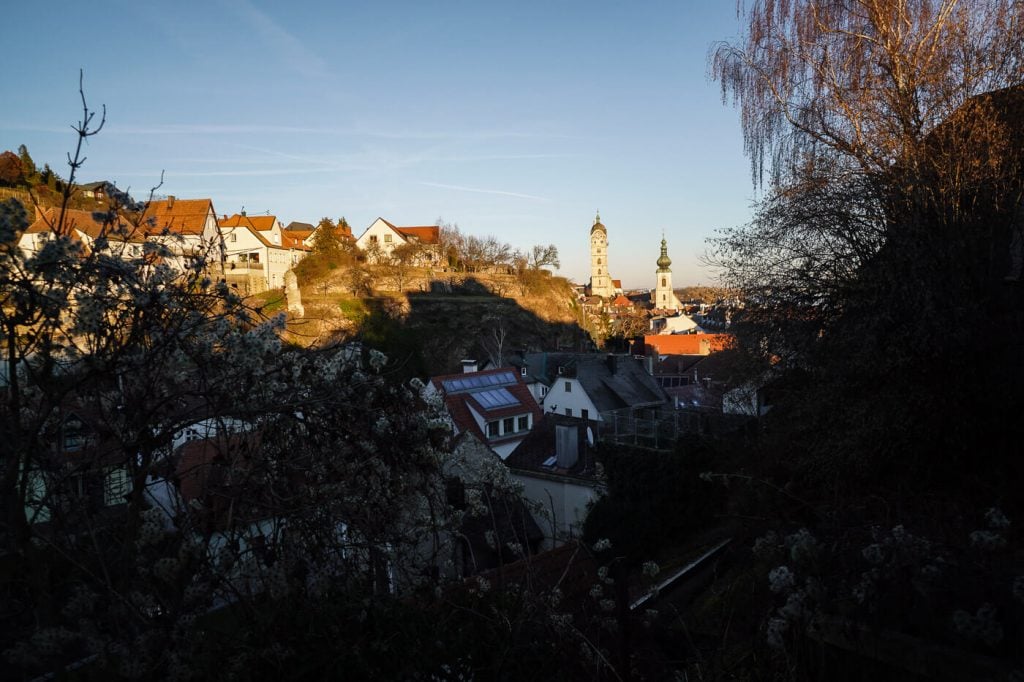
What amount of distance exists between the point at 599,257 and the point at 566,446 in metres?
89.7

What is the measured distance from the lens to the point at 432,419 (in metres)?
4.36

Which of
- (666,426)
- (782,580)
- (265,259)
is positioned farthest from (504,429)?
(265,259)

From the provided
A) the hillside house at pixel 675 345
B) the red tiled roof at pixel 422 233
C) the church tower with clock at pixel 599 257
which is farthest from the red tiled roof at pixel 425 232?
the church tower with clock at pixel 599 257

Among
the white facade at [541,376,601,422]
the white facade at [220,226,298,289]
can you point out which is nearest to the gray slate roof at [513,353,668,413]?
the white facade at [541,376,601,422]

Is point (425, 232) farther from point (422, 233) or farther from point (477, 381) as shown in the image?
point (477, 381)

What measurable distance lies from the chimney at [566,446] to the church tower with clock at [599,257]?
88778mm

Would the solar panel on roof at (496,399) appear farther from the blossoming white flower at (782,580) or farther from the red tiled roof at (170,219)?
the blossoming white flower at (782,580)

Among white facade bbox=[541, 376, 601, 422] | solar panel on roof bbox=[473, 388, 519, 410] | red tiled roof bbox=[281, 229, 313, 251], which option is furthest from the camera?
red tiled roof bbox=[281, 229, 313, 251]

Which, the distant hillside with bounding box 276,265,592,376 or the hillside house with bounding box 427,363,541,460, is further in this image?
the distant hillside with bounding box 276,265,592,376

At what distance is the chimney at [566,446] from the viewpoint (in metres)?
15.2

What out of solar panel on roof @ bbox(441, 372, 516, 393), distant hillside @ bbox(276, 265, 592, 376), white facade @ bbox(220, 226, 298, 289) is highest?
white facade @ bbox(220, 226, 298, 289)

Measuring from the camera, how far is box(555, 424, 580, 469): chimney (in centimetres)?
1523

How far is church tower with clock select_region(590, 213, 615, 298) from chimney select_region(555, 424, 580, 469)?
8878 centimetres

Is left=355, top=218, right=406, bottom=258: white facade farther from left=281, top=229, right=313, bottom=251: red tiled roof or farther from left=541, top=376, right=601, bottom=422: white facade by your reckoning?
left=541, top=376, right=601, bottom=422: white facade
